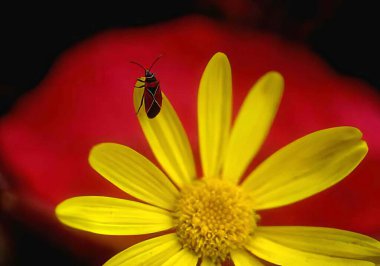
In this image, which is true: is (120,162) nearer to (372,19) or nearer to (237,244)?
(237,244)

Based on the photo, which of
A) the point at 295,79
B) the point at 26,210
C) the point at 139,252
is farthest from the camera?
the point at 295,79

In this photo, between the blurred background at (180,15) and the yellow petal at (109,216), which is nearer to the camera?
the yellow petal at (109,216)

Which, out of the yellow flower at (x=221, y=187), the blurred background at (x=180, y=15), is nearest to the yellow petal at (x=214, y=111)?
the yellow flower at (x=221, y=187)

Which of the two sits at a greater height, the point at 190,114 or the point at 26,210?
the point at 190,114

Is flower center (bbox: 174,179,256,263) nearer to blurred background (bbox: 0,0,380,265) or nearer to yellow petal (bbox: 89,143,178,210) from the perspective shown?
yellow petal (bbox: 89,143,178,210)

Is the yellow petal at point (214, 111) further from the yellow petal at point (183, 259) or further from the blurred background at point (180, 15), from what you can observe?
the blurred background at point (180, 15)

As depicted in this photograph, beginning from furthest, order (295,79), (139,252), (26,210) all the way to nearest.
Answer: (295,79) → (26,210) → (139,252)

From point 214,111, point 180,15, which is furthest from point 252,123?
point 180,15

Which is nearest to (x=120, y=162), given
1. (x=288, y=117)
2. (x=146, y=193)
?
(x=146, y=193)
